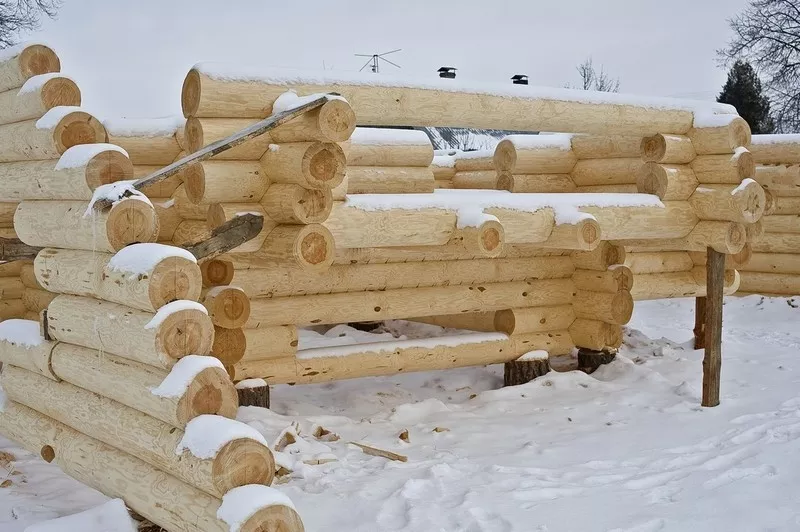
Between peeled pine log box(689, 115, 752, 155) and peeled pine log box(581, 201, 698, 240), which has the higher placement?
peeled pine log box(689, 115, 752, 155)

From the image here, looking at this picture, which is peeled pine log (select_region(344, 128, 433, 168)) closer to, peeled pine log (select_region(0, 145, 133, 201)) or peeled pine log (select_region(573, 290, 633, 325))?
peeled pine log (select_region(573, 290, 633, 325))

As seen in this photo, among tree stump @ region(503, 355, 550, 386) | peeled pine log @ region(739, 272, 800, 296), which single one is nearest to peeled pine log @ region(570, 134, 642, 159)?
tree stump @ region(503, 355, 550, 386)

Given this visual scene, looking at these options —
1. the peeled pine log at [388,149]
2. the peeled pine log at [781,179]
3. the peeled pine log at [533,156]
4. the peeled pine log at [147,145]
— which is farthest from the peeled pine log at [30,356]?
the peeled pine log at [781,179]

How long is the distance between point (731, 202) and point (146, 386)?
241 inches

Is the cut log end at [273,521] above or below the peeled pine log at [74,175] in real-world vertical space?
below

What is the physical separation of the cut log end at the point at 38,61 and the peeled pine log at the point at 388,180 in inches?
160

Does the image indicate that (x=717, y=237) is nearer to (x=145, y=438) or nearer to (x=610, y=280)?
(x=610, y=280)

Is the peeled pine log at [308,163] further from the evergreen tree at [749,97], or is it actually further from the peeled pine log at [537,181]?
the evergreen tree at [749,97]

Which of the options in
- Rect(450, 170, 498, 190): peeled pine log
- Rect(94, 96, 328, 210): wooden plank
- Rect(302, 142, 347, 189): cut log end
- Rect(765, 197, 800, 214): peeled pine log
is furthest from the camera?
Rect(765, 197, 800, 214): peeled pine log

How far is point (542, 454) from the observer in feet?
22.9

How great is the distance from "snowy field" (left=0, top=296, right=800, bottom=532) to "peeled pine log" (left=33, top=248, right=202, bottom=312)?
143 centimetres

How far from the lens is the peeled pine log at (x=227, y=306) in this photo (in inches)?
298

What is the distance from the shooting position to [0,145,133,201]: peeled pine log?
18.3ft

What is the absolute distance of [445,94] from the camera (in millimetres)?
7160
